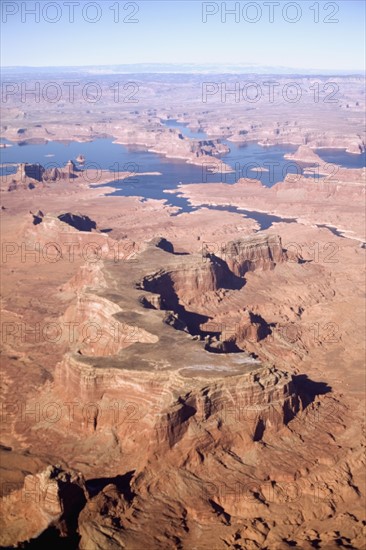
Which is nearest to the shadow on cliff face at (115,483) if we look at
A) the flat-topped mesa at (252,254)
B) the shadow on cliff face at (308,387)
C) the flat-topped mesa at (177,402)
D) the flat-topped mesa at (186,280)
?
the flat-topped mesa at (177,402)

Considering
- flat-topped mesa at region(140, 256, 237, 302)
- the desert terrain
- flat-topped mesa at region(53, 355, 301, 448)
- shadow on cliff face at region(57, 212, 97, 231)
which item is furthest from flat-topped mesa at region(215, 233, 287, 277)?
shadow on cliff face at region(57, 212, 97, 231)

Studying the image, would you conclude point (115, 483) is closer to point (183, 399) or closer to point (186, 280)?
point (183, 399)

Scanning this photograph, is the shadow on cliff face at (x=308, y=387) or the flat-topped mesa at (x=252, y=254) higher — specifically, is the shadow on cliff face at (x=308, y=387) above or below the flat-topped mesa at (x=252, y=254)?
below

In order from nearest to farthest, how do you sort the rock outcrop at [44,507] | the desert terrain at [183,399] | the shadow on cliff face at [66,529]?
the shadow on cliff face at [66,529] → the rock outcrop at [44,507] → the desert terrain at [183,399]

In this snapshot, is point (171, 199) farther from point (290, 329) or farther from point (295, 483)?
point (295, 483)

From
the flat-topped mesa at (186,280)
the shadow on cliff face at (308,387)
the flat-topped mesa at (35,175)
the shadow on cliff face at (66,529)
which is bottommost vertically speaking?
the shadow on cliff face at (66,529)

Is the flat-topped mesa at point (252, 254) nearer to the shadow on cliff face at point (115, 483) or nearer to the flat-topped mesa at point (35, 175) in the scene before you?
the shadow on cliff face at point (115, 483)

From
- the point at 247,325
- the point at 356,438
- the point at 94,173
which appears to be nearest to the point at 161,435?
the point at 356,438
